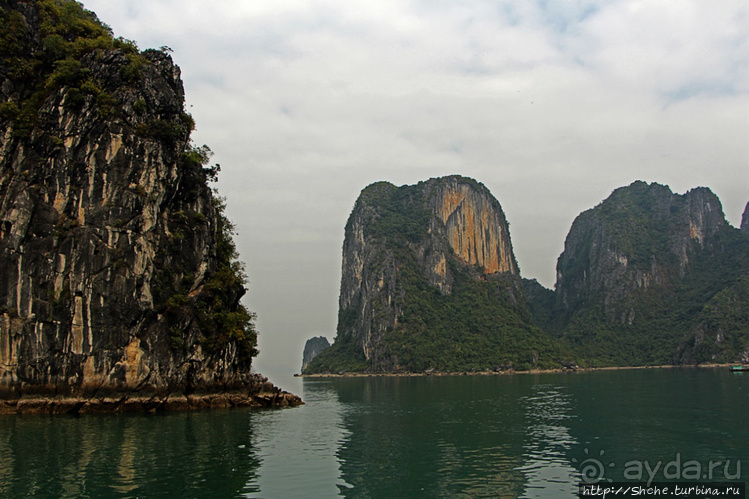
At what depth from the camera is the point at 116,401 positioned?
39344 mm

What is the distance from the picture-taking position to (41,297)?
39.9 metres

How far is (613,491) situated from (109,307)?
3574cm

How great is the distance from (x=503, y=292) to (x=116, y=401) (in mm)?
142948

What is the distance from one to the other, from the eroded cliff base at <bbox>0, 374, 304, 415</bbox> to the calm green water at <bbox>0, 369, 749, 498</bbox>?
9.15ft

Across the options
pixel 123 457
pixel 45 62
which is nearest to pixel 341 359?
pixel 45 62

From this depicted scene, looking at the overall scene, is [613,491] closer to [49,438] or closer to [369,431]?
[369,431]

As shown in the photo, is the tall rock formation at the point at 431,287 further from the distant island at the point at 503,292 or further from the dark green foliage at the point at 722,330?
the dark green foliage at the point at 722,330

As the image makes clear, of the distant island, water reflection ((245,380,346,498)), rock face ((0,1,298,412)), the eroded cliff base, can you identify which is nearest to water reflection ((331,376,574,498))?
water reflection ((245,380,346,498))

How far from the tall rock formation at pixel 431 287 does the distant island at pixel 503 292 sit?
15.2 inches

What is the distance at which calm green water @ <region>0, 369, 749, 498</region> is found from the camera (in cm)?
1842

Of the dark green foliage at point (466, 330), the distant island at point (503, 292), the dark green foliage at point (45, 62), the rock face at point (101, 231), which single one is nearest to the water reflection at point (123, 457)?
the rock face at point (101, 231)

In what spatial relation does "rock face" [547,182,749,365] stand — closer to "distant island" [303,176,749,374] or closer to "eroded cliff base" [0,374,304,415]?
"distant island" [303,176,749,374]

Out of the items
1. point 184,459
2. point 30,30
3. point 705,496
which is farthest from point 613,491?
point 30,30

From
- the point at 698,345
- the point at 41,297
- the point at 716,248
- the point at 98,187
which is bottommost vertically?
the point at 698,345
